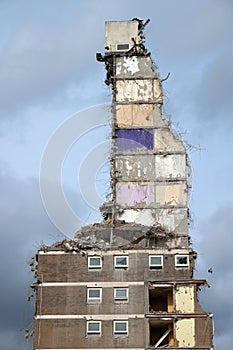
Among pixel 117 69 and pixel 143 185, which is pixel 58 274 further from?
pixel 117 69

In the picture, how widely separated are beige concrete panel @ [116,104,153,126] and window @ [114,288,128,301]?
66.6 feet

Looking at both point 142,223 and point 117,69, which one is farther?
point 117,69

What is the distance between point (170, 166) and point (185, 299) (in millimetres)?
16538

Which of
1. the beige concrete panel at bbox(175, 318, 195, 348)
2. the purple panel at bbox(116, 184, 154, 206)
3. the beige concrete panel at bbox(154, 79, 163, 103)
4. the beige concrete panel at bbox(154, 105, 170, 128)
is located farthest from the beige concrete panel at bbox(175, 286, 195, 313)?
the beige concrete panel at bbox(154, 79, 163, 103)

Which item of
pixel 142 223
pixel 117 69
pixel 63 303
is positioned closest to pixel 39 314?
pixel 63 303

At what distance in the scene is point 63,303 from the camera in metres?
65.6

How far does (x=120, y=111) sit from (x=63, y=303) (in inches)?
940

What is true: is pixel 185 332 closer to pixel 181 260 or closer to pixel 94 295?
pixel 181 260

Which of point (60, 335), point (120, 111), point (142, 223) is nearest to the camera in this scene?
point (60, 335)

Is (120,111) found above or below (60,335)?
above

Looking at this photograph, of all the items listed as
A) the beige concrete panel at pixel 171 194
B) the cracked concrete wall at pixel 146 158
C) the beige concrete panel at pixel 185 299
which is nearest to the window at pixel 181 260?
the beige concrete panel at pixel 185 299

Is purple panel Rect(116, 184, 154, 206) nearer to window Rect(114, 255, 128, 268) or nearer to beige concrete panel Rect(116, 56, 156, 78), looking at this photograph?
window Rect(114, 255, 128, 268)

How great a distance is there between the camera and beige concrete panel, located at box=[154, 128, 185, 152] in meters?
76.3

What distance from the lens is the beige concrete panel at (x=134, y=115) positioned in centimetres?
7750
